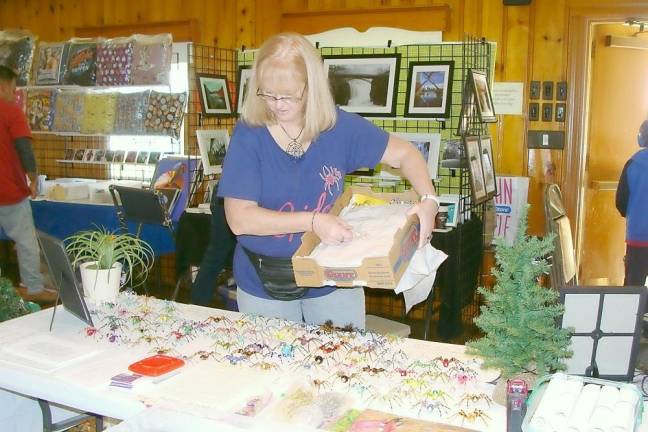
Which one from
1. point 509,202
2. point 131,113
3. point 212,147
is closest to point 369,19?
point 212,147

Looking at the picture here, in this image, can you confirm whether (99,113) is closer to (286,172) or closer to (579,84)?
(579,84)

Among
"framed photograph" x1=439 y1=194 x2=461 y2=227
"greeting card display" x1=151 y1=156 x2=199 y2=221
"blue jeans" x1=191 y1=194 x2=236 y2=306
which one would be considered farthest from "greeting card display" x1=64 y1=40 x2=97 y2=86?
"framed photograph" x1=439 y1=194 x2=461 y2=227

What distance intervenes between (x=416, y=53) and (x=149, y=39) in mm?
2004

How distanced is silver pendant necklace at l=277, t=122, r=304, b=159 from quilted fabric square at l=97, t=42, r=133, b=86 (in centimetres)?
350

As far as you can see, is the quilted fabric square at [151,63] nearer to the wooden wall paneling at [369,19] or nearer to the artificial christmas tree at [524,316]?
the wooden wall paneling at [369,19]

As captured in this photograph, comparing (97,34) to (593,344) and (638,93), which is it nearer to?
(638,93)

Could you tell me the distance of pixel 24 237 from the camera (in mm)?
4598

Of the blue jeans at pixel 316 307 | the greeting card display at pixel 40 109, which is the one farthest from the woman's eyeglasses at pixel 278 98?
the greeting card display at pixel 40 109

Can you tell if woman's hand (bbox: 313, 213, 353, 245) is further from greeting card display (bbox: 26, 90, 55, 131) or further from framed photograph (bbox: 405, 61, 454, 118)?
greeting card display (bbox: 26, 90, 55, 131)

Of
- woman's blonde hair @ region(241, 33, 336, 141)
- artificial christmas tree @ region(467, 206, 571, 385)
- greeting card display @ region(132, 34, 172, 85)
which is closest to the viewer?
artificial christmas tree @ region(467, 206, 571, 385)

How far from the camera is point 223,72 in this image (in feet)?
16.6

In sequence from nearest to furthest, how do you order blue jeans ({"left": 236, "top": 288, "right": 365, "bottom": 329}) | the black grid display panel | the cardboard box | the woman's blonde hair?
1. the cardboard box
2. the woman's blonde hair
3. blue jeans ({"left": 236, "top": 288, "right": 365, "bottom": 329})
4. the black grid display panel

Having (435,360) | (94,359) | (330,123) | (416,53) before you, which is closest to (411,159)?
(330,123)

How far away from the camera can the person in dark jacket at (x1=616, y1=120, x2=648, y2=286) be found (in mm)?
3855
